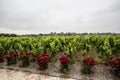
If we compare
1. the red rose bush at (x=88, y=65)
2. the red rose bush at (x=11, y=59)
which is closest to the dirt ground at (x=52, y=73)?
the red rose bush at (x=88, y=65)

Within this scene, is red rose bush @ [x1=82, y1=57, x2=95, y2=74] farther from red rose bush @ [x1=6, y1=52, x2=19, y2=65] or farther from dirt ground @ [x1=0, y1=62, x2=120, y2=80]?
red rose bush @ [x1=6, y1=52, x2=19, y2=65]

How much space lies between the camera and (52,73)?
9328mm

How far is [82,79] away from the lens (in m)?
8.48

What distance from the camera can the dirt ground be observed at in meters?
8.70

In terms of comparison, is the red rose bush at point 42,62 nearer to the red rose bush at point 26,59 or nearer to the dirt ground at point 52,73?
the dirt ground at point 52,73

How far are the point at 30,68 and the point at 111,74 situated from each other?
531cm

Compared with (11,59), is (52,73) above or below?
below

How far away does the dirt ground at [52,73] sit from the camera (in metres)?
8.70

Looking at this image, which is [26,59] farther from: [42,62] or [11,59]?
[42,62]

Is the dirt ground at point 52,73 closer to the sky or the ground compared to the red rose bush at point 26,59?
closer to the ground

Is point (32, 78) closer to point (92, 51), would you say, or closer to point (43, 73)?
point (43, 73)

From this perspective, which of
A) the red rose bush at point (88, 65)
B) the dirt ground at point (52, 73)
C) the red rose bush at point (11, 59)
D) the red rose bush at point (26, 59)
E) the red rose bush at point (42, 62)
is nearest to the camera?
the dirt ground at point (52, 73)

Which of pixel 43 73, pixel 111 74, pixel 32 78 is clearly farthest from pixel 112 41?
pixel 32 78

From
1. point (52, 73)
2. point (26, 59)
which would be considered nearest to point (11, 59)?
point (26, 59)
